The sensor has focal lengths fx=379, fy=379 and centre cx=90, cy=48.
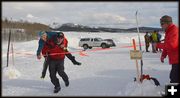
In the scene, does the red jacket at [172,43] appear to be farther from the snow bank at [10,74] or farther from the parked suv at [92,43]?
the parked suv at [92,43]

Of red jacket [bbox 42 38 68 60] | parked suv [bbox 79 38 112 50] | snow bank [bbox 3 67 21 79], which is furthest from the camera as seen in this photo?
parked suv [bbox 79 38 112 50]

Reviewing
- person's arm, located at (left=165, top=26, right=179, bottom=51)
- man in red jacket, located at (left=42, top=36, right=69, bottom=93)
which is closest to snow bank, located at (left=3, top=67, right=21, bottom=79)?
man in red jacket, located at (left=42, top=36, right=69, bottom=93)

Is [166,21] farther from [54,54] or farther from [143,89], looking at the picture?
[54,54]

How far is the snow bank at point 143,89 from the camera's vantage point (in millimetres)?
7629

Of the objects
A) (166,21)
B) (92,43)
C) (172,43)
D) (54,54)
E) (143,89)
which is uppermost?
(166,21)

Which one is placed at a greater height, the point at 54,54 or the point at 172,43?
the point at 172,43

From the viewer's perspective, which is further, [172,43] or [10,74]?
[10,74]

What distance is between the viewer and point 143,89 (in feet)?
25.6

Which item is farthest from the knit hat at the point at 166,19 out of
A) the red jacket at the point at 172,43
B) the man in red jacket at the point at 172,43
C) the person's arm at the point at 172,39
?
the person's arm at the point at 172,39

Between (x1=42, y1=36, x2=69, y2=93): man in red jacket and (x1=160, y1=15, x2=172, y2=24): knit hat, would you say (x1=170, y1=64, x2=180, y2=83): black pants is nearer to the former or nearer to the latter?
(x1=160, y1=15, x2=172, y2=24): knit hat

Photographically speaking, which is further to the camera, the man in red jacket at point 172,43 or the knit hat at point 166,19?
the knit hat at point 166,19

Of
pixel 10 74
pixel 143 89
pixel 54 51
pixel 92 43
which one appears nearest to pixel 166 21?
pixel 143 89

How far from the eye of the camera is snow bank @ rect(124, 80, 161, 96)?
25.0 feet

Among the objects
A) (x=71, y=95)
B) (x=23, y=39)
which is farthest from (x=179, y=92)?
(x=23, y=39)
